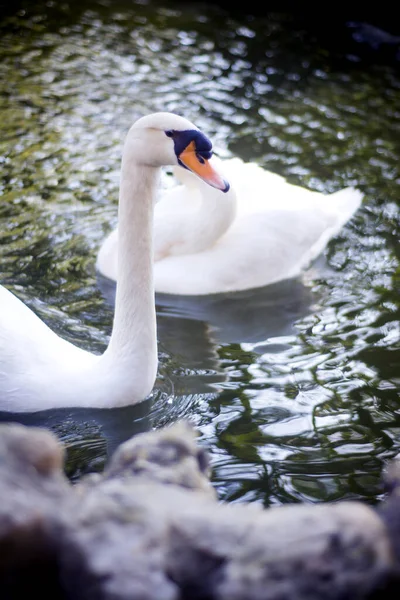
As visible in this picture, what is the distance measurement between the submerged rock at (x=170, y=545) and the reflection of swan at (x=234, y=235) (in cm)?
336

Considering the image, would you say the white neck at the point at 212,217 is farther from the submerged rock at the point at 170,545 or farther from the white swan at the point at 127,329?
the submerged rock at the point at 170,545

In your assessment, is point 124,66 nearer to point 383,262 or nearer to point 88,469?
point 383,262

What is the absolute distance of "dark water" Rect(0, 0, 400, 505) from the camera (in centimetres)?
392

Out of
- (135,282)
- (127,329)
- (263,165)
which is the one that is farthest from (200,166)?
(263,165)

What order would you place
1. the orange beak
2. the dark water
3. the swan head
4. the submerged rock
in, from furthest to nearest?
1. the dark water
2. the orange beak
3. the swan head
4. the submerged rock


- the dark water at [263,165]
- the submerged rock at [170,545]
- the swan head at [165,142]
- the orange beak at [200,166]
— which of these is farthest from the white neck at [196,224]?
the submerged rock at [170,545]

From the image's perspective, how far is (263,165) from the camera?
7.04 metres

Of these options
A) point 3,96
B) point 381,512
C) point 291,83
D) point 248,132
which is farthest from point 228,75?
point 381,512

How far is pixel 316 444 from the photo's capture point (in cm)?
389

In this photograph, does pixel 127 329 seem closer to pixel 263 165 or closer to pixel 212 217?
pixel 212 217

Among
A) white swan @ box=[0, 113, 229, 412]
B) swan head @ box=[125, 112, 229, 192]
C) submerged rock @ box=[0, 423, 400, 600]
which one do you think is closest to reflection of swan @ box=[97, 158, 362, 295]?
white swan @ box=[0, 113, 229, 412]

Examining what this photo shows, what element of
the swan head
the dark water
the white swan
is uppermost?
the swan head

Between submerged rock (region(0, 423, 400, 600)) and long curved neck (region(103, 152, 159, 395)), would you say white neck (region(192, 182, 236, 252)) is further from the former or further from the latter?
submerged rock (region(0, 423, 400, 600))

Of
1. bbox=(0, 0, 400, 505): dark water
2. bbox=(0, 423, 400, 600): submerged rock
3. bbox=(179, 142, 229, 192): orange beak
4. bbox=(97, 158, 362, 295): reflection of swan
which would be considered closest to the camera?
bbox=(0, 423, 400, 600): submerged rock
